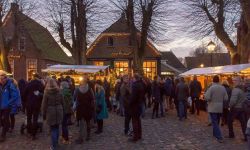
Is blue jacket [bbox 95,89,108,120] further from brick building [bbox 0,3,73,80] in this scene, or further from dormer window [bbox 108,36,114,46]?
dormer window [bbox 108,36,114,46]

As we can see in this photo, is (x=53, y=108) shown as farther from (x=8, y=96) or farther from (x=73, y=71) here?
(x=73, y=71)

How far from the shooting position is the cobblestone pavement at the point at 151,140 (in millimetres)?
11227

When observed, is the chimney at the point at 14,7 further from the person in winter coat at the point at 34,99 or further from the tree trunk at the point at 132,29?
the person in winter coat at the point at 34,99

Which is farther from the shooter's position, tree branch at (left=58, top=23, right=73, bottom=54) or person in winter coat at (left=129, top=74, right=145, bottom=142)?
tree branch at (left=58, top=23, right=73, bottom=54)

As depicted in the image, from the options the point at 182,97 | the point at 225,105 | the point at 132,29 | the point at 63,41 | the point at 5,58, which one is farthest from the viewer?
the point at 63,41

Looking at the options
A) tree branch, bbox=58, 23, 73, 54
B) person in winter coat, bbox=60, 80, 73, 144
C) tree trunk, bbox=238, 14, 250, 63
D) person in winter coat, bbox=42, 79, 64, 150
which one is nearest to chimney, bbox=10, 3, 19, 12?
tree branch, bbox=58, 23, 73, 54

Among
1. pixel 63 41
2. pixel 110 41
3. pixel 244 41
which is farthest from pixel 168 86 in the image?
pixel 110 41

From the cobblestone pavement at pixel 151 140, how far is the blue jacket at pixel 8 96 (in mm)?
1014

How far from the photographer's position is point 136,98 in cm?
1217

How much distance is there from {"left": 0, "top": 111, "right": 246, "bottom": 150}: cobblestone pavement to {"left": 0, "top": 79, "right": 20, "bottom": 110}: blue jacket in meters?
1.01

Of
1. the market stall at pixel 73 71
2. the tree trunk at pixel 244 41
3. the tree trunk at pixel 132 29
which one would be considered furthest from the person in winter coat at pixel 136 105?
the tree trunk at pixel 132 29

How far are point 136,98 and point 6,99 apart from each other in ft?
11.7

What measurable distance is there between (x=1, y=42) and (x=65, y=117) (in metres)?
22.4

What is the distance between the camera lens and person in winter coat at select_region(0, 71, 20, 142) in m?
12.1
